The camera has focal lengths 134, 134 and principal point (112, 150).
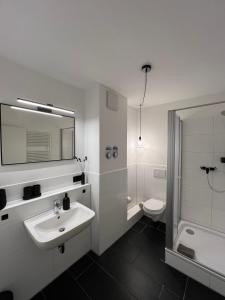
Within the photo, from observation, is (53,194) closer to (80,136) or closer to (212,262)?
(80,136)

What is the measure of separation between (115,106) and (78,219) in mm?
1643

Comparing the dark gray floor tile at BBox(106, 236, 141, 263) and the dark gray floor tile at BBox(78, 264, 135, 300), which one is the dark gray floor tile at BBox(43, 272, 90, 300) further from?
the dark gray floor tile at BBox(106, 236, 141, 263)

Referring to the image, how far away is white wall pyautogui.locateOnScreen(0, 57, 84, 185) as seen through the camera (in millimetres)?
1384

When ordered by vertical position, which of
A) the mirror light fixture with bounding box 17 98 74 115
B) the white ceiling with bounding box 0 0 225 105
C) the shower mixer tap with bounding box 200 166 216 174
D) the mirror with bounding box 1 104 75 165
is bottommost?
the shower mixer tap with bounding box 200 166 216 174

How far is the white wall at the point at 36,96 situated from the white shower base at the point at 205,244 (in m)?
2.05

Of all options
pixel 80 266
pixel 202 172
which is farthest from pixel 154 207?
pixel 80 266

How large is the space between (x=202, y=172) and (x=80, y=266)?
2.39 metres

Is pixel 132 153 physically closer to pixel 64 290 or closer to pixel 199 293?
pixel 199 293

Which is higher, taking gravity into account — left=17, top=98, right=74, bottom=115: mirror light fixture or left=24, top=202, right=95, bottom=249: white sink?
left=17, top=98, right=74, bottom=115: mirror light fixture

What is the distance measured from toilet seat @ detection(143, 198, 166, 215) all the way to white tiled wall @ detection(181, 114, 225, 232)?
17.7 inches

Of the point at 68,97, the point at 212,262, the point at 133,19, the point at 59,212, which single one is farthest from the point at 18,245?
the point at 212,262

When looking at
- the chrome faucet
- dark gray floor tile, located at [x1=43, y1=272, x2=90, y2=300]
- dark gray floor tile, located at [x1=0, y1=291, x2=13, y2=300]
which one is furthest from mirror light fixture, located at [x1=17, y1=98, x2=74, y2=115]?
dark gray floor tile, located at [x1=43, y1=272, x2=90, y2=300]

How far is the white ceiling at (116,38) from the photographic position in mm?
852

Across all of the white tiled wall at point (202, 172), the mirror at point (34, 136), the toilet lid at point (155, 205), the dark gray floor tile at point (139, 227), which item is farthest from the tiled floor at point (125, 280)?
the mirror at point (34, 136)
